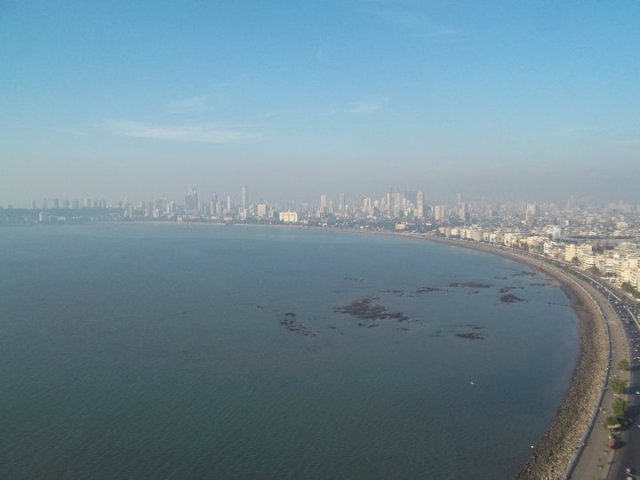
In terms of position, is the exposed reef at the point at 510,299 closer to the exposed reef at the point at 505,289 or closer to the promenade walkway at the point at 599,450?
the exposed reef at the point at 505,289

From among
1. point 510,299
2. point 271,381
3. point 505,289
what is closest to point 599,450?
point 271,381

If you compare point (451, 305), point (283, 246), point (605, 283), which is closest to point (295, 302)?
Answer: point (451, 305)

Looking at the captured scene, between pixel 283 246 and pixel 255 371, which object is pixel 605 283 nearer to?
pixel 255 371

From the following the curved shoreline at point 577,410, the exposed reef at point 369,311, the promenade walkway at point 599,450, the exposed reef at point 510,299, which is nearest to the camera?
the promenade walkway at point 599,450

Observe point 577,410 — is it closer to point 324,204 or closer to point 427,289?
point 427,289

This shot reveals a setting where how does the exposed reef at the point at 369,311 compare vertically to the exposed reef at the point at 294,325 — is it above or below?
below

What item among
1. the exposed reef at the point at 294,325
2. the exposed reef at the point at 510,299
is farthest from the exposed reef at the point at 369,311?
the exposed reef at the point at 510,299

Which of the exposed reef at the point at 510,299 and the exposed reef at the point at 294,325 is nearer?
the exposed reef at the point at 294,325
